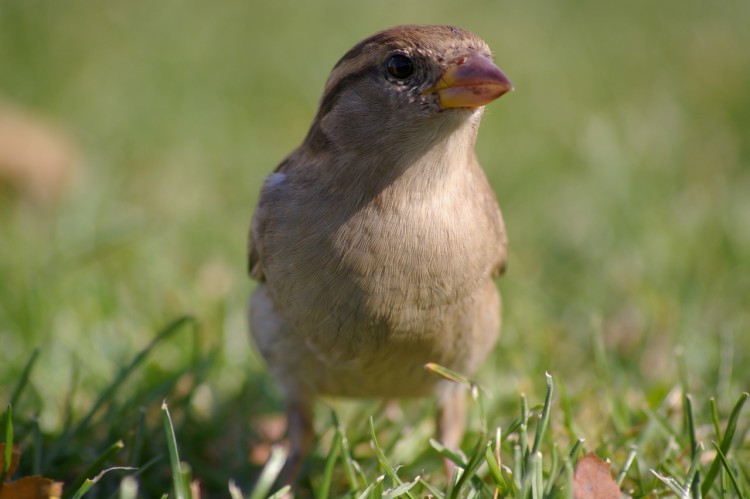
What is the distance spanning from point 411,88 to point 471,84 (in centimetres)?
25

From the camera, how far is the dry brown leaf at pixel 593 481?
299 centimetres

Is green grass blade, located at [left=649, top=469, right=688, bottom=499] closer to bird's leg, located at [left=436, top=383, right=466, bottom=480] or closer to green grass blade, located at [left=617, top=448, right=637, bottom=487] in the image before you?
green grass blade, located at [left=617, top=448, right=637, bottom=487]

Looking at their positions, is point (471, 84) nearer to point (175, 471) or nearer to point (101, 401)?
point (175, 471)

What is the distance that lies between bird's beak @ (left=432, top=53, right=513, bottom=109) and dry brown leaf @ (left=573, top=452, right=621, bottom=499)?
128 centimetres

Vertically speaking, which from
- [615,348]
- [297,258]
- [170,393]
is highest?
[297,258]

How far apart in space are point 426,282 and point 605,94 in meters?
5.19

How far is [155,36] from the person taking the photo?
27.6 feet

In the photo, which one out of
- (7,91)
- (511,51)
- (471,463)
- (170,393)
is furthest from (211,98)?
(471,463)

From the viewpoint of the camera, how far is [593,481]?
302cm

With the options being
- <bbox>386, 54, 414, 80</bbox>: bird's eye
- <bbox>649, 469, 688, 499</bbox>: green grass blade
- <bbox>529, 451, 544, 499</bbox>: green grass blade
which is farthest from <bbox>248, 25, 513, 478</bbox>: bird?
<bbox>649, 469, 688, 499</bbox>: green grass blade

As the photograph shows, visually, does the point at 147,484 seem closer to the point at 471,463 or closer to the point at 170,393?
the point at 170,393

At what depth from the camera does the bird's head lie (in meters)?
3.12

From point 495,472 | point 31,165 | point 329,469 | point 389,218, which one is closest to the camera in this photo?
point 495,472

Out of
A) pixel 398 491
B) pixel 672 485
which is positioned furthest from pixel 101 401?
pixel 672 485
